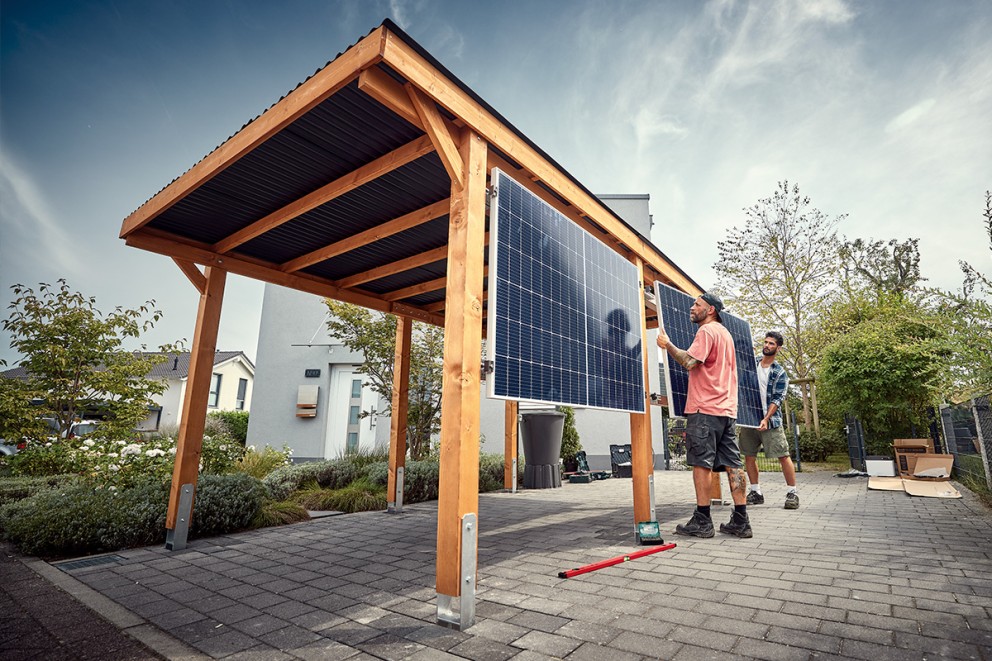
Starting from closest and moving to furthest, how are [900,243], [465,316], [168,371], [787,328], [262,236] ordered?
[465,316] → [262,236] → [787,328] → [900,243] → [168,371]

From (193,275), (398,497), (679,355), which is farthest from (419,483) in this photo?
(679,355)

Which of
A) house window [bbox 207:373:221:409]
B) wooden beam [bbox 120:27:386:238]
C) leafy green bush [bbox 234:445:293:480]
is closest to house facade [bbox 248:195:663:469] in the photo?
leafy green bush [bbox 234:445:293:480]

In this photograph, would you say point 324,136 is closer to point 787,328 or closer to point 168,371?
point 787,328

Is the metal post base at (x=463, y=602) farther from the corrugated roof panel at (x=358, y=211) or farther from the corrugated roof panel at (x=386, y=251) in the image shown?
the corrugated roof panel at (x=386, y=251)

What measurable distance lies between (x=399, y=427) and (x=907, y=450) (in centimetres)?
1040

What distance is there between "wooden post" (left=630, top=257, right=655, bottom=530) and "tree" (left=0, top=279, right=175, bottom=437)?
A: 25.4 ft

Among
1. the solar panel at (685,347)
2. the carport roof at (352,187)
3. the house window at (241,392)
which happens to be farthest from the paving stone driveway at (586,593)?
the house window at (241,392)

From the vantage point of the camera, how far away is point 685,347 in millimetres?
5234

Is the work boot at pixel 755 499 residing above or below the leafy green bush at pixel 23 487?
below

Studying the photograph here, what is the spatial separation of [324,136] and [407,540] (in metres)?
3.75

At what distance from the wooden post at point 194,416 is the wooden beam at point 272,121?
906mm

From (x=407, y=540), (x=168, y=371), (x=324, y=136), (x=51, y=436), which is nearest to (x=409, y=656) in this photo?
(x=407, y=540)

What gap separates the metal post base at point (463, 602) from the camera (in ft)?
7.51

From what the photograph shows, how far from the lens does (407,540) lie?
4.53m
